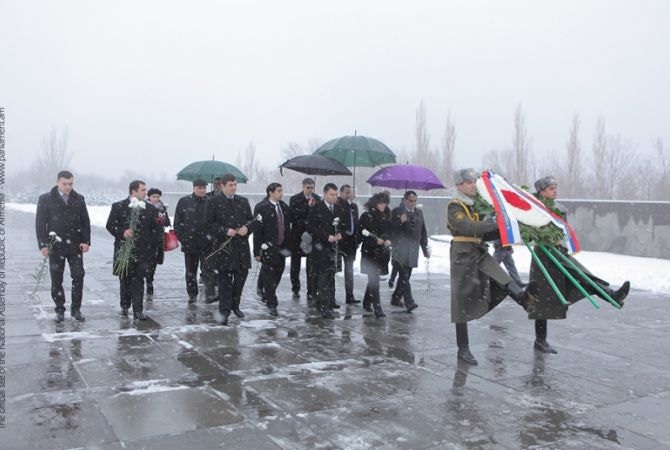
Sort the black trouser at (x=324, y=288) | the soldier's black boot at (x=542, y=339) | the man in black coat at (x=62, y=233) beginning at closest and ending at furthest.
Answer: the soldier's black boot at (x=542, y=339), the man in black coat at (x=62, y=233), the black trouser at (x=324, y=288)

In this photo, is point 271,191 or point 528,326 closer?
point 528,326

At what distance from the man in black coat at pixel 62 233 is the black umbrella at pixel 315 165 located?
3.14 meters

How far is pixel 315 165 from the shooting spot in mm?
9070

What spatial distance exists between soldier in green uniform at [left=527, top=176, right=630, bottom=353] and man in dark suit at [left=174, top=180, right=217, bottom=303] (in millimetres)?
4876

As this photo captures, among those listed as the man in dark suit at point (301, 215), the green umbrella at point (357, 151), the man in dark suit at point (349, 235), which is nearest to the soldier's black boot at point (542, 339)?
the man in dark suit at point (349, 235)

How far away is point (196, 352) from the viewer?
583 centimetres

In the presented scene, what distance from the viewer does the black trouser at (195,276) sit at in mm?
8953

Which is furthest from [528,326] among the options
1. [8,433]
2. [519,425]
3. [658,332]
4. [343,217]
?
[8,433]

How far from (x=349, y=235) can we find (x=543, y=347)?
3.40 metres

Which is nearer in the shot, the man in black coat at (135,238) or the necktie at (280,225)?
the man in black coat at (135,238)

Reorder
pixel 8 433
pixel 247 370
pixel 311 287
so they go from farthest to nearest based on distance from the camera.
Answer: pixel 311 287 < pixel 247 370 < pixel 8 433

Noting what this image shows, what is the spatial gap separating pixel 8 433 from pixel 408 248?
569 centimetres

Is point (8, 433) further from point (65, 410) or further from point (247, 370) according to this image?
point (247, 370)

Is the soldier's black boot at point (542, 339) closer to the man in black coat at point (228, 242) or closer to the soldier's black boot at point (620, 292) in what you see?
the soldier's black boot at point (620, 292)
